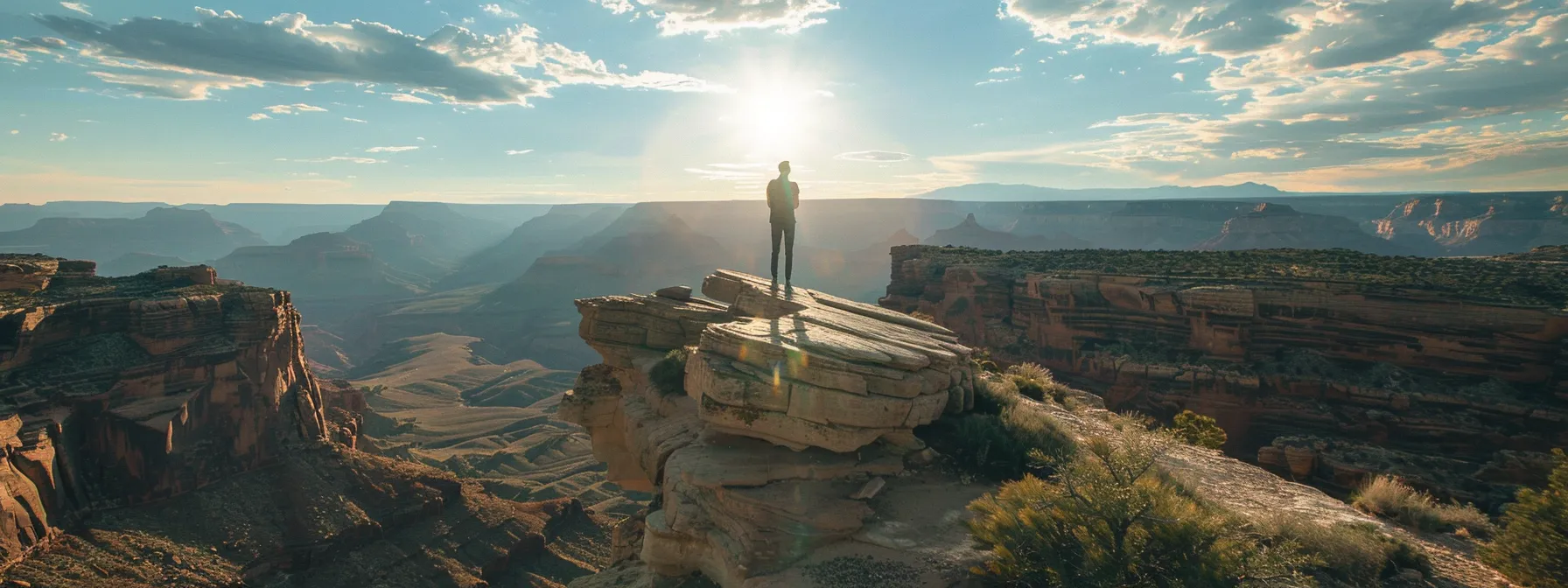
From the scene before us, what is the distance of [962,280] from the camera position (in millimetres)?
45250

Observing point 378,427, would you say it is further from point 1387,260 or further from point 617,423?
point 1387,260

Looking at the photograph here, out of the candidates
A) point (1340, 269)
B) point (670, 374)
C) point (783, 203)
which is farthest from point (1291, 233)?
point (670, 374)

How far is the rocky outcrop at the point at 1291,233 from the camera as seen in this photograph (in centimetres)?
12425

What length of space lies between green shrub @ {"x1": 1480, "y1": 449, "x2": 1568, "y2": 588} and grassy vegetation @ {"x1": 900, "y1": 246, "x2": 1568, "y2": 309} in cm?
2815

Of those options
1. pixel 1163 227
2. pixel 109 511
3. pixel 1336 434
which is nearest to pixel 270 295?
pixel 109 511

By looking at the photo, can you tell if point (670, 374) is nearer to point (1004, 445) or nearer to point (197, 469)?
point (1004, 445)

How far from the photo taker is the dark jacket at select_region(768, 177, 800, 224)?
16.9 meters

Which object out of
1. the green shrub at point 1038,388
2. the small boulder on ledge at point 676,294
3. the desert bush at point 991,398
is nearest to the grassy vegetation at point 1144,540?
the desert bush at point 991,398

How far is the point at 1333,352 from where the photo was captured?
1142 inches

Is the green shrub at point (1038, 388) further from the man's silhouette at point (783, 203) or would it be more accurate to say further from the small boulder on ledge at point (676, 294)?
the small boulder on ledge at point (676, 294)

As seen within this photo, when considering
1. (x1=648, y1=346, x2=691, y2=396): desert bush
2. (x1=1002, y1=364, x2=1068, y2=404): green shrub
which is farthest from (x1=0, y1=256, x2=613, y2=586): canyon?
(x1=1002, y1=364, x2=1068, y2=404): green shrub

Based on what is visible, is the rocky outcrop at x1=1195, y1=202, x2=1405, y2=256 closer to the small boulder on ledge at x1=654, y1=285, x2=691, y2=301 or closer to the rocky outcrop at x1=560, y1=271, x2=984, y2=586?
the small boulder on ledge at x1=654, y1=285, x2=691, y2=301

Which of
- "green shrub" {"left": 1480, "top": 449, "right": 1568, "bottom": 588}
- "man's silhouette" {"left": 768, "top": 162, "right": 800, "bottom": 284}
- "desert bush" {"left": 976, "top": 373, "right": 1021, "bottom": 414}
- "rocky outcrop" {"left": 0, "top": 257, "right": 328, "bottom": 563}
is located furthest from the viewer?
"rocky outcrop" {"left": 0, "top": 257, "right": 328, "bottom": 563}

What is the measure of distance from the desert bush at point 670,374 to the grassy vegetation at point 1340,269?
32.1 m
